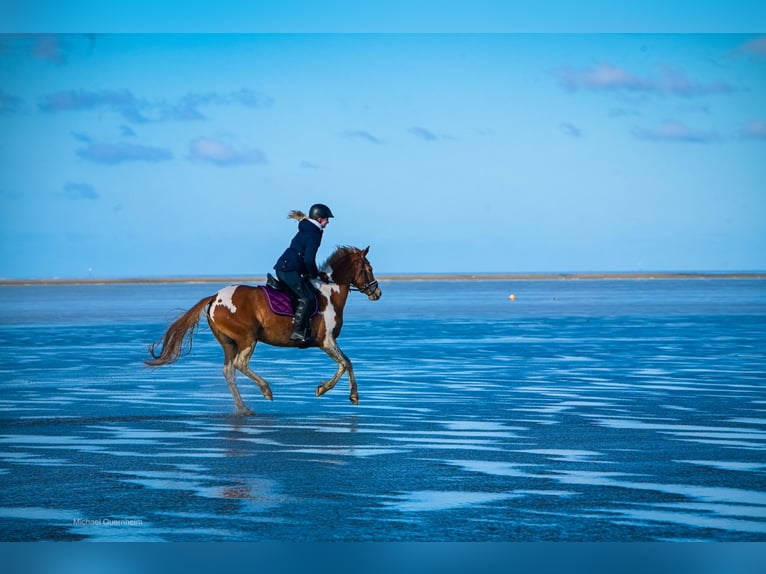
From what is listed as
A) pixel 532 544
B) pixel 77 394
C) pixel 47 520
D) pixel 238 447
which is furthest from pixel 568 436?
pixel 77 394

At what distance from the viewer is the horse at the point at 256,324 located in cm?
1645

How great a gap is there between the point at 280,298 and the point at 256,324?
466 mm

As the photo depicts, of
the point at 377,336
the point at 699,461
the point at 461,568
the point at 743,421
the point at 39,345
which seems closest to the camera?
the point at 461,568

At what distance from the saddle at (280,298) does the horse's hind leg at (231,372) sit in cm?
83

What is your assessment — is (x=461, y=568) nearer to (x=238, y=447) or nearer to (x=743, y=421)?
(x=238, y=447)

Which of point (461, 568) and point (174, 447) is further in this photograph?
point (174, 447)

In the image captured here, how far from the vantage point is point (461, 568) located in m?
8.16

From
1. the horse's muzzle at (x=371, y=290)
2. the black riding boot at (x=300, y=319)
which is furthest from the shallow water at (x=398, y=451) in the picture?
the horse's muzzle at (x=371, y=290)

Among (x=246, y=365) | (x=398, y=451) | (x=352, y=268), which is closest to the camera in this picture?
(x=398, y=451)

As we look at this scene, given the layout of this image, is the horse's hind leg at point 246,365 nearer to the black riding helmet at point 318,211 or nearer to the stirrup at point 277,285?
the stirrup at point 277,285

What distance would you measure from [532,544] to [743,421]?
7078mm

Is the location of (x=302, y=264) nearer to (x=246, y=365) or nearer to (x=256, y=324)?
(x=256, y=324)

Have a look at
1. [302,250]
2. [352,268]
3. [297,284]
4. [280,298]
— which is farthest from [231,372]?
[352,268]

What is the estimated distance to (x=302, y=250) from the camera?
16.5m
